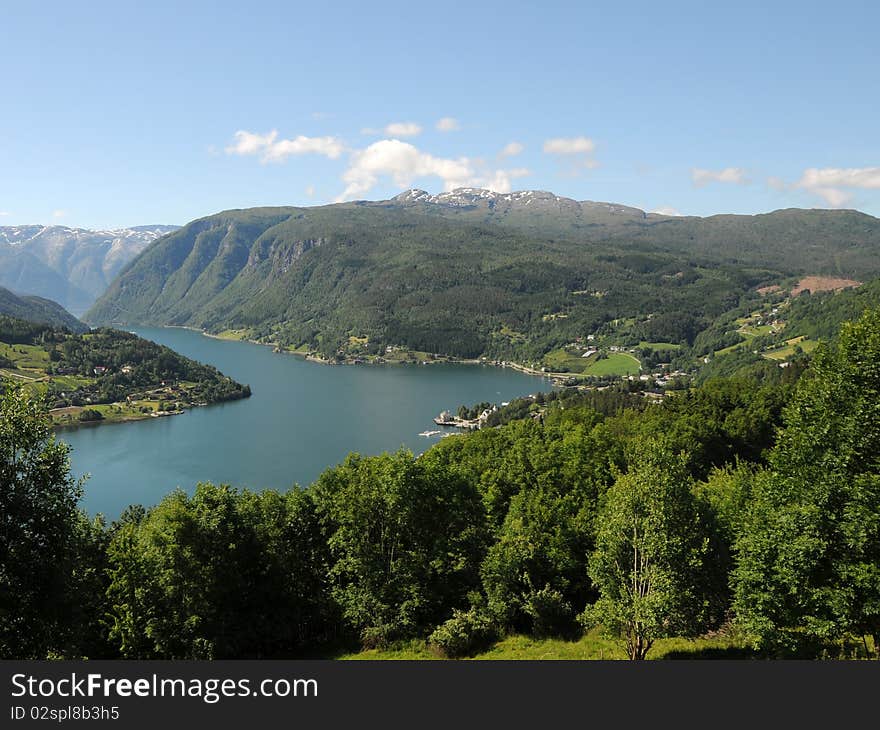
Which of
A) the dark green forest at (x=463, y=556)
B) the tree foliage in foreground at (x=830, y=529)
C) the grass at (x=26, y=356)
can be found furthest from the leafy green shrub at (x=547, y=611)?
the grass at (x=26, y=356)

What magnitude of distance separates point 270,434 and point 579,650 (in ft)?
317

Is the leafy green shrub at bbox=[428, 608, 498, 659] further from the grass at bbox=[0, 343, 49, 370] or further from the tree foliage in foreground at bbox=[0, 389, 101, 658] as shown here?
the grass at bbox=[0, 343, 49, 370]

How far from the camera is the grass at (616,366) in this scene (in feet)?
568

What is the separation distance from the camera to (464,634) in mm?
18453

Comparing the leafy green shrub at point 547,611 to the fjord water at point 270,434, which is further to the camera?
the fjord water at point 270,434

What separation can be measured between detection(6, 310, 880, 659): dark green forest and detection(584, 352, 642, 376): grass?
494 ft

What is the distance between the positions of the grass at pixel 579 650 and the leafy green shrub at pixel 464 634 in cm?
36

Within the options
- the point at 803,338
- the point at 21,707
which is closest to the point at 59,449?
the point at 21,707

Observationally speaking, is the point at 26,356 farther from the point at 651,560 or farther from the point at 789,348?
the point at 789,348

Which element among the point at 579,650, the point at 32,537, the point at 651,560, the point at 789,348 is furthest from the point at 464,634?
the point at 789,348

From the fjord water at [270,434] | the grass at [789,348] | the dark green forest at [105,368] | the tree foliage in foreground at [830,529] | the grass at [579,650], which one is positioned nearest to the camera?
the tree foliage in foreground at [830,529]

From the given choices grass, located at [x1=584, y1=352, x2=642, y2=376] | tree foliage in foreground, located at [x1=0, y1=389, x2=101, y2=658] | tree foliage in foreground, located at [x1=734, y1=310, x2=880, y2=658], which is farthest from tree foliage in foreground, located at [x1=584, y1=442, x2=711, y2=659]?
grass, located at [x1=584, y1=352, x2=642, y2=376]

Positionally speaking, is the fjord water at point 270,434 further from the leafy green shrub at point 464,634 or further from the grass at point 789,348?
the leafy green shrub at point 464,634

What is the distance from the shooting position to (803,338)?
460ft
